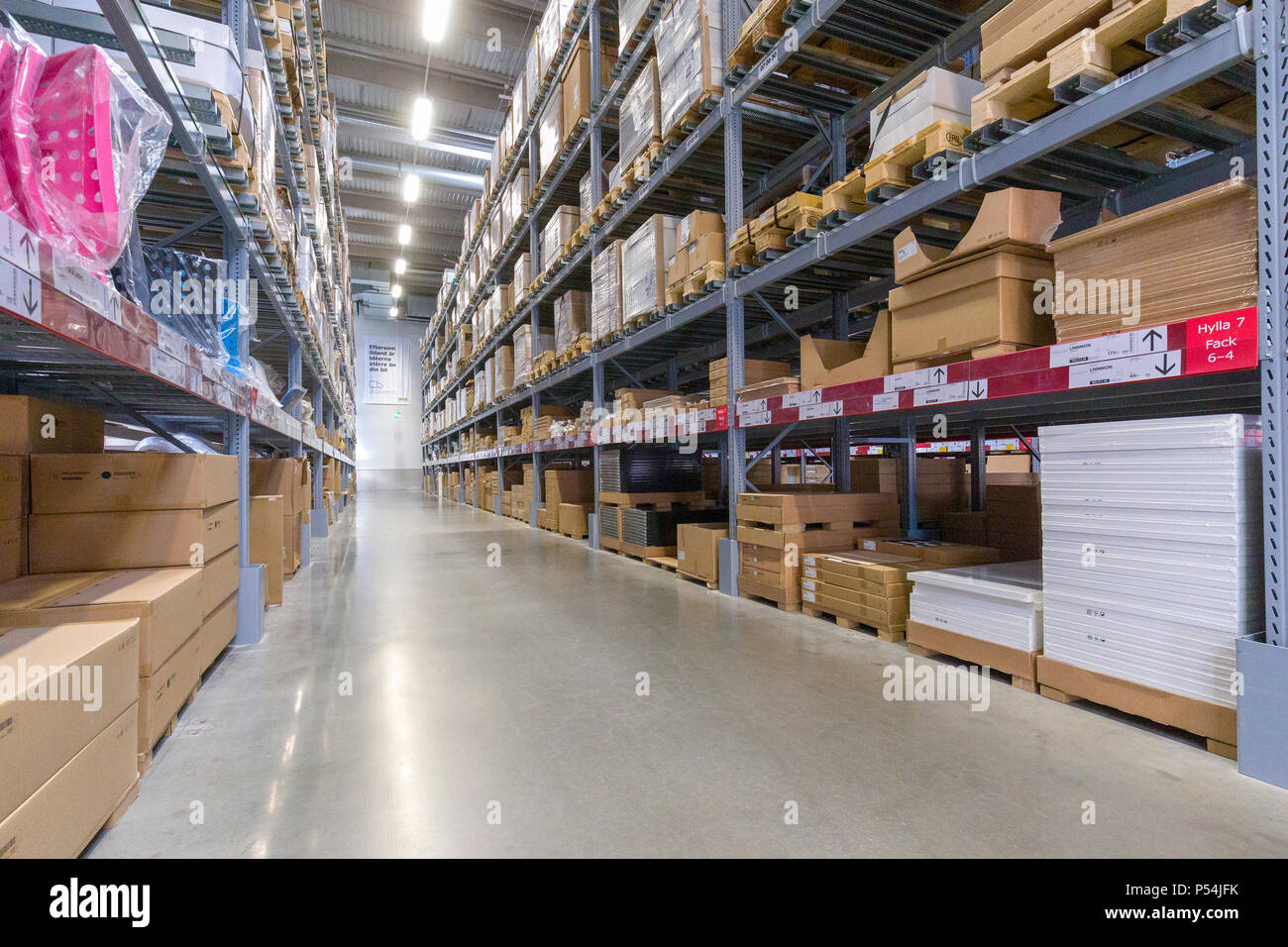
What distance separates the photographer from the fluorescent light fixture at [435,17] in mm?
8562

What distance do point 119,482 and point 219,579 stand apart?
2.24 feet

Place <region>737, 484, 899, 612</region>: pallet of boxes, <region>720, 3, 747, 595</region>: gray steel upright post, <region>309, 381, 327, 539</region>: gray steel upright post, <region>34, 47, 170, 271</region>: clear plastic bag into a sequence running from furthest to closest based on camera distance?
<region>309, 381, 327, 539</region>: gray steel upright post < <region>720, 3, 747, 595</region>: gray steel upright post < <region>737, 484, 899, 612</region>: pallet of boxes < <region>34, 47, 170, 271</region>: clear plastic bag

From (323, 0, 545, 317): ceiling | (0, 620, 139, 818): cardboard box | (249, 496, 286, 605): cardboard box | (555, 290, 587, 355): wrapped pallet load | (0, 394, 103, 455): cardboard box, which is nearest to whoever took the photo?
(0, 620, 139, 818): cardboard box

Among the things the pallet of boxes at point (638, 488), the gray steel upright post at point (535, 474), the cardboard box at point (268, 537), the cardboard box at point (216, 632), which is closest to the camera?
the cardboard box at point (216, 632)

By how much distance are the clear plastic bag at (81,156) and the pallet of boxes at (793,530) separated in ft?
11.6

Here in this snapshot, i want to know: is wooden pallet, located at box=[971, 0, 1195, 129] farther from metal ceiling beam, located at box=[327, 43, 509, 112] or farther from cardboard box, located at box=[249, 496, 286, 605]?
metal ceiling beam, located at box=[327, 43, 509, 112]

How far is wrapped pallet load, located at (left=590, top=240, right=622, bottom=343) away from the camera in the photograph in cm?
666

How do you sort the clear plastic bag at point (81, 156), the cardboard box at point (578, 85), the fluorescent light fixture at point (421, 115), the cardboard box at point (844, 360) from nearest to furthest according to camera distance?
the clear plastic bag at point (81, 156) < the cardboard box at point (844, 360) < the cardboard box at point (578, 85) < the fluorescent light fixture at point (421, 115)

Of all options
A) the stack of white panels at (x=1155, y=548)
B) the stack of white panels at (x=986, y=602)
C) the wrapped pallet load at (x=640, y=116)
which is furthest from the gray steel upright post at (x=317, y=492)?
the stack of white panels at (x=1155, y=548)

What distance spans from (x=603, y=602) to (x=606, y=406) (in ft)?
11.6

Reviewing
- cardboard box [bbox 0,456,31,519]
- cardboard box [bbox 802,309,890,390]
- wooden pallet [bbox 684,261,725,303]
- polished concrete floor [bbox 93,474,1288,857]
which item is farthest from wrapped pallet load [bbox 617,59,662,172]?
cardboard box [bbox 0,456,31,519]

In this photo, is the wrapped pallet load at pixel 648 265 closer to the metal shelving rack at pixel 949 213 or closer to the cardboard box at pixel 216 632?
the metal shelving rack at pixel 949 213

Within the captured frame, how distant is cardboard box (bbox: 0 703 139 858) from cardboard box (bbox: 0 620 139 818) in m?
0.03
